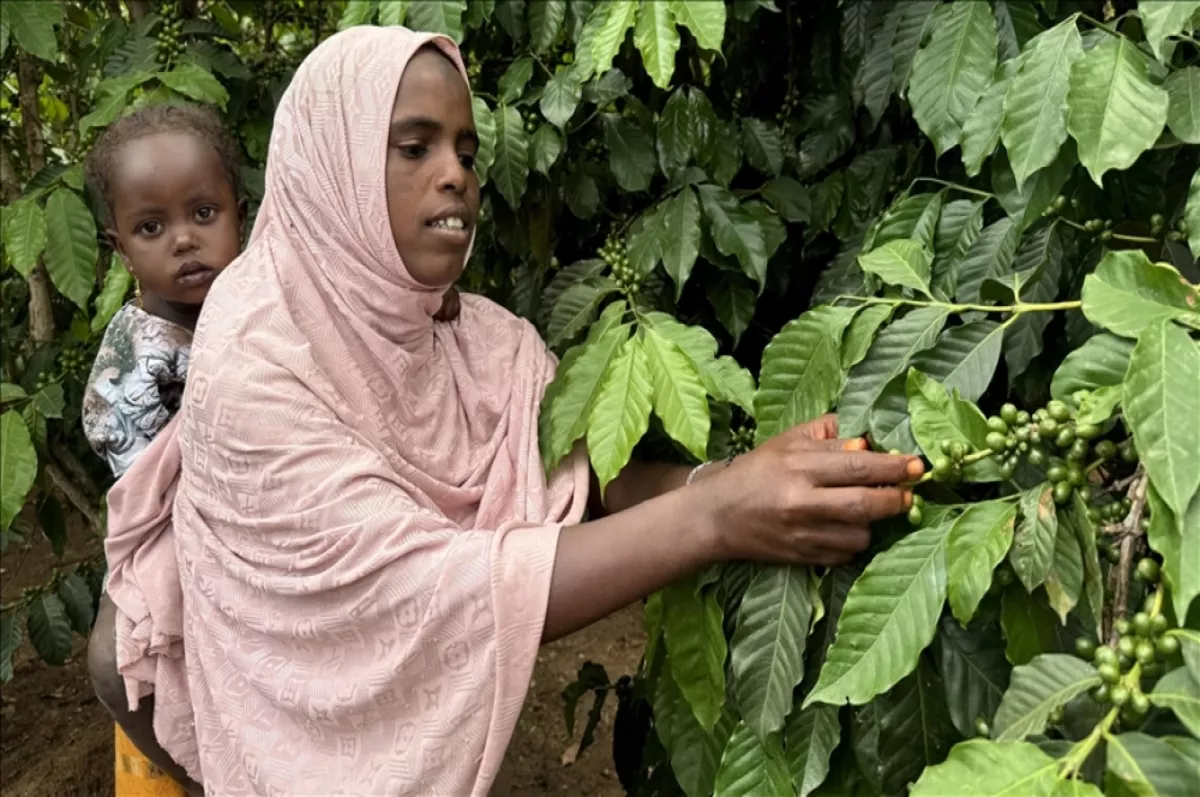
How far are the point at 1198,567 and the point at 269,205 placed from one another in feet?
4.05

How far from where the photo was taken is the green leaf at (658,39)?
4.67 feet

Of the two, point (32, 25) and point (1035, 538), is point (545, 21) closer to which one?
point (32, 25)

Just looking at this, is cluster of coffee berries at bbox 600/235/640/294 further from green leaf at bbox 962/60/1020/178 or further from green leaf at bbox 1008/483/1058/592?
green leaf at bbox 1008/483/1058/592

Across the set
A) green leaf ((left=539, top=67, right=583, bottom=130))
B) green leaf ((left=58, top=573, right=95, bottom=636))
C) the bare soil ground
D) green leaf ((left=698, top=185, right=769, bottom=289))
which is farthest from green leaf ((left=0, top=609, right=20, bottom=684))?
green leaf ((left=698, top=185, right=769, bottom=289))

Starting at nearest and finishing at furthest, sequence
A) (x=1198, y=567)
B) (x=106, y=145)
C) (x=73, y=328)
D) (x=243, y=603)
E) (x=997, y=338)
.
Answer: (x=1198, y=567), (x=997, y=338), (x=243, y=603), (x=106, y=145), (x=73, y=328)

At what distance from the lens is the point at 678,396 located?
1279 mm

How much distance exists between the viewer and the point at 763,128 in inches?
74.2

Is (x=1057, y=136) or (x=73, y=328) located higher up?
(x=1057, y=136)

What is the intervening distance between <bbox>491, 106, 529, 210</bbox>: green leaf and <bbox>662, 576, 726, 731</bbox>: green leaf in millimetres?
801

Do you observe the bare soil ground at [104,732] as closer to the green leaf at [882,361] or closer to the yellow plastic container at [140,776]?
the yellow plastic container at [140,776]

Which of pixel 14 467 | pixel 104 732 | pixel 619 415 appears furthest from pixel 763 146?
pixel 104 732

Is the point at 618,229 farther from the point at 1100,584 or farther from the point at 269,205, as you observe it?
the point at 1100,584

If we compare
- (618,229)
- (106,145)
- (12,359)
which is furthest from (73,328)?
(618,229)

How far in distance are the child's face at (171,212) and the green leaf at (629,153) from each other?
66cm
